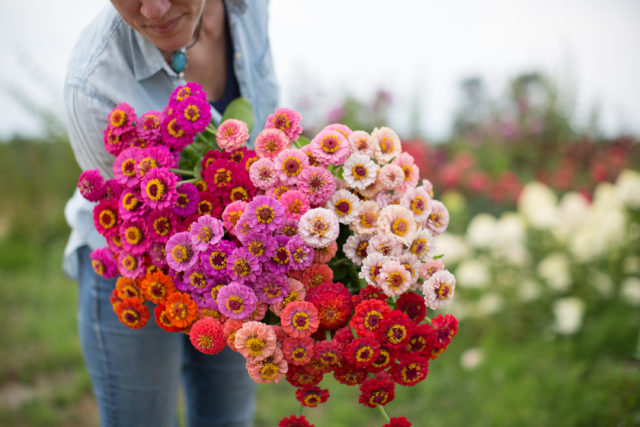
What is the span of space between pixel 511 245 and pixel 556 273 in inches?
10.4

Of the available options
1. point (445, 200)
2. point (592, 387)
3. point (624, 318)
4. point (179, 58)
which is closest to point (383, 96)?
point (445, 200)

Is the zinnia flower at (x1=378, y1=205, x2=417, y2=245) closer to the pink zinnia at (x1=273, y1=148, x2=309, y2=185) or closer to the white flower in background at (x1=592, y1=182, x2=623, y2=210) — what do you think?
the pink zinnia at (x1=273, y1=148, x2=309, y2=185)

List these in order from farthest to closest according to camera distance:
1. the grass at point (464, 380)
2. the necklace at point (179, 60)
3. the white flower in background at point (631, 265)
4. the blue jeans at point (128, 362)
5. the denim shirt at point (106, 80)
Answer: the white flower in background at point (631, 265) < the grass at point (464, 380) < the blue jeans at point (128, 362) < the necklace at point (179, 60) < the denim shirt at point (106, 80)

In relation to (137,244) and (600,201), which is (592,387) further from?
(137,244)

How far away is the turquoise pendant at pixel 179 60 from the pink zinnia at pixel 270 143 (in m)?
→ 0.34

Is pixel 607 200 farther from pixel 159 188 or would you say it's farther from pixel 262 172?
pixel 159 188

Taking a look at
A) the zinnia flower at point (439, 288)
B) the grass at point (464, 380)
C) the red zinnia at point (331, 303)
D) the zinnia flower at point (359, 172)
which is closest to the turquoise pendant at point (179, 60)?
the zinnia flower at point (359, 172)

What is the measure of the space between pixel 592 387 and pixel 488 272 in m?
0.76

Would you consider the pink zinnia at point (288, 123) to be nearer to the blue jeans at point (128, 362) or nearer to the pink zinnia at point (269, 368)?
the pink zinnia at point (269, 368)

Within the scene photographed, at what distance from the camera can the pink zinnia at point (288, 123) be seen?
93 cm

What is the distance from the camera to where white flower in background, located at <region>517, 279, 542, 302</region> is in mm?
2520

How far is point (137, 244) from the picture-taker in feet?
2.91

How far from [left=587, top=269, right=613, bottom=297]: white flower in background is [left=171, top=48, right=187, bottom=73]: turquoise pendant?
2.34m

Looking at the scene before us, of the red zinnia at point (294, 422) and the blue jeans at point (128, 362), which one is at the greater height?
the blue jeans at point (128, 362)
